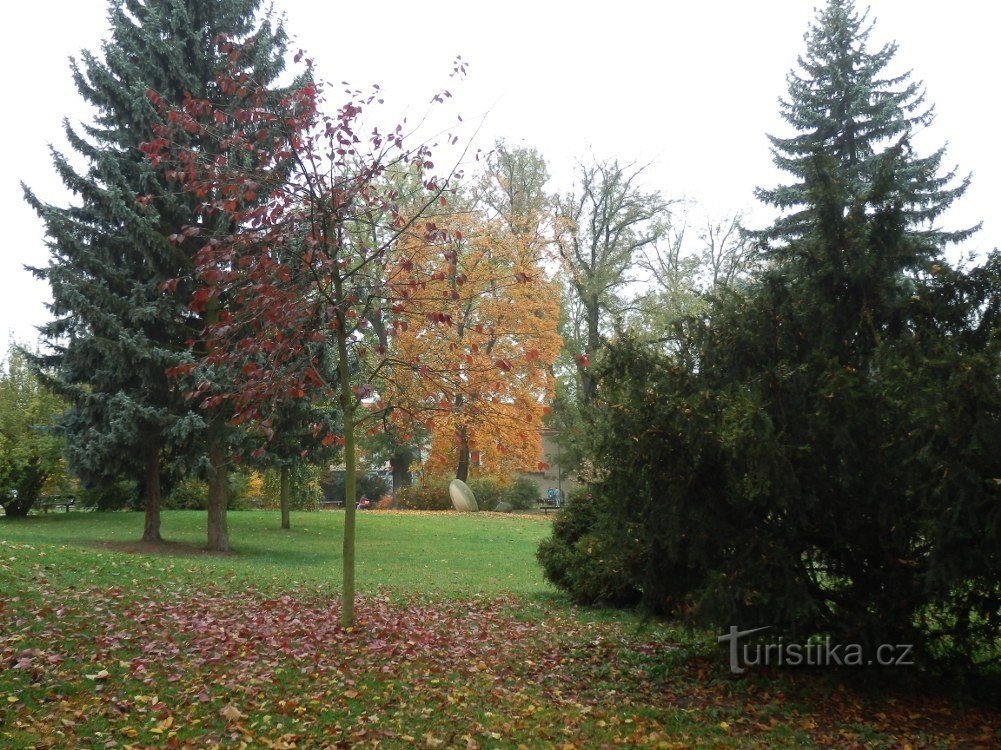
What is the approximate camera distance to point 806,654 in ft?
22.0

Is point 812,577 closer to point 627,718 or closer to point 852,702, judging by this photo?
point 852,702

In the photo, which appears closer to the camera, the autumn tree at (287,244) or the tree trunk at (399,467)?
the autumn tree at (287,244)

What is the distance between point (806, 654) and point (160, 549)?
12.6 m

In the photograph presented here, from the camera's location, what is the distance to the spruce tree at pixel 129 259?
48.3ft

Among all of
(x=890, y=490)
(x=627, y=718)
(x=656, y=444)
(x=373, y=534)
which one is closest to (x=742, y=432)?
(x=656, y=444)

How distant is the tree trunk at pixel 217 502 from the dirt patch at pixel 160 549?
0.88 feet

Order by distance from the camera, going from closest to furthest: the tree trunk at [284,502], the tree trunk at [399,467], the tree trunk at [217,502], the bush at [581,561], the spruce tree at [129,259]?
the bush at [581,561] → the spruce tree at [129,259] → the tree trunk at [217,502] → the tree trunk at [284,502] → the tree trunk at [399,467]

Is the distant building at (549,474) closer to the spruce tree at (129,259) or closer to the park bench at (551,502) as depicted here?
the park bench at (551,502)

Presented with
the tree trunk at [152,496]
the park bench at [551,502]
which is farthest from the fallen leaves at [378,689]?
the park bench at [551,502]

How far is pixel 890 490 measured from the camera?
19.2 ft

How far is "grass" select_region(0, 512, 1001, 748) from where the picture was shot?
5.29 metres

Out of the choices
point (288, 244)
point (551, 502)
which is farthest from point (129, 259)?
point (551, 502)

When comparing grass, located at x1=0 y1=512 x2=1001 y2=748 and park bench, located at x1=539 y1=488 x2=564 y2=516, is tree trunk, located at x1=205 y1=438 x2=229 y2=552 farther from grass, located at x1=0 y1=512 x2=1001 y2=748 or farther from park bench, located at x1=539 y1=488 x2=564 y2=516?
park bench, located at x1=539 y1=488 x2=564 y2=516

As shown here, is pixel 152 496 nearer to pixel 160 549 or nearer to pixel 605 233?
pixel 160 549
